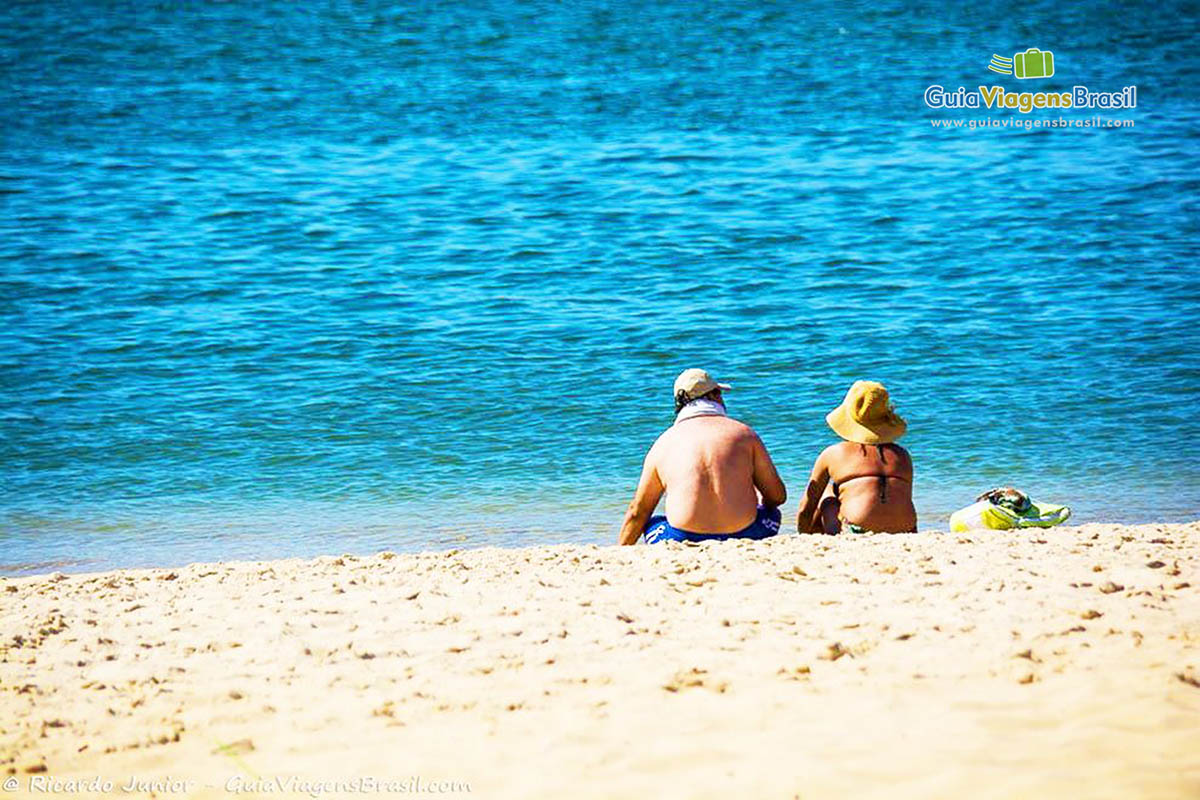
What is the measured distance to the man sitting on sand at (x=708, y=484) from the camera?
5.90 metres

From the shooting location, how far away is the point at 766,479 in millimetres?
6016

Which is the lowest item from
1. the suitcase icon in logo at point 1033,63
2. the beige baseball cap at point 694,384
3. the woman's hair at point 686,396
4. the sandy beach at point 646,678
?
the sandy beach at point 646,678

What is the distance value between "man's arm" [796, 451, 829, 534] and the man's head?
60cm

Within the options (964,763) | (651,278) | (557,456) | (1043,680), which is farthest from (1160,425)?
(964,763)

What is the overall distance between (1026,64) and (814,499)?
17080 mm

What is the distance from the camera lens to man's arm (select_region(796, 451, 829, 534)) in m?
6.24

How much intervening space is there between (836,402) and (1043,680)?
6.76 meters

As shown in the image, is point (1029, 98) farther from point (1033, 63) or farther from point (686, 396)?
point (686, 396)

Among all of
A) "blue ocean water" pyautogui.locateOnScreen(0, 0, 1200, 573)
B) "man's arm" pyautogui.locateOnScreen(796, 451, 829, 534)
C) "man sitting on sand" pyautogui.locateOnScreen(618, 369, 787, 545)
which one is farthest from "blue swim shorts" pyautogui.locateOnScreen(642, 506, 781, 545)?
"blue ocean water" pyautogui.locateOnScreen(0, 0, 1200, 573)

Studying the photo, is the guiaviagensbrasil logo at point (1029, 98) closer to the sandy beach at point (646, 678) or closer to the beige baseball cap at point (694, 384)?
the beige baseball cap at point (694, 384)

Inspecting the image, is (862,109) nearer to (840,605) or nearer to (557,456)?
(557,456)

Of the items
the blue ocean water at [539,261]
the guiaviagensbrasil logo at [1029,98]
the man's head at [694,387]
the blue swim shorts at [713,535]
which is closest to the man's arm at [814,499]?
the blue swim shorts at [713,535]

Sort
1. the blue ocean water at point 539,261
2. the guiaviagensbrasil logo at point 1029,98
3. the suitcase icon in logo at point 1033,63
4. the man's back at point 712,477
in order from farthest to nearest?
the suitcase icon in logo at point 1033,63, the guiaviagensbrasil logo at point 1029,98, the blue ocean water at point 539,261, the man's back at point 712,477

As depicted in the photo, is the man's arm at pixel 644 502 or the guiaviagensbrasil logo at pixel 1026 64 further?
the guiaviagensbrasil logo at pixel 1026 64
